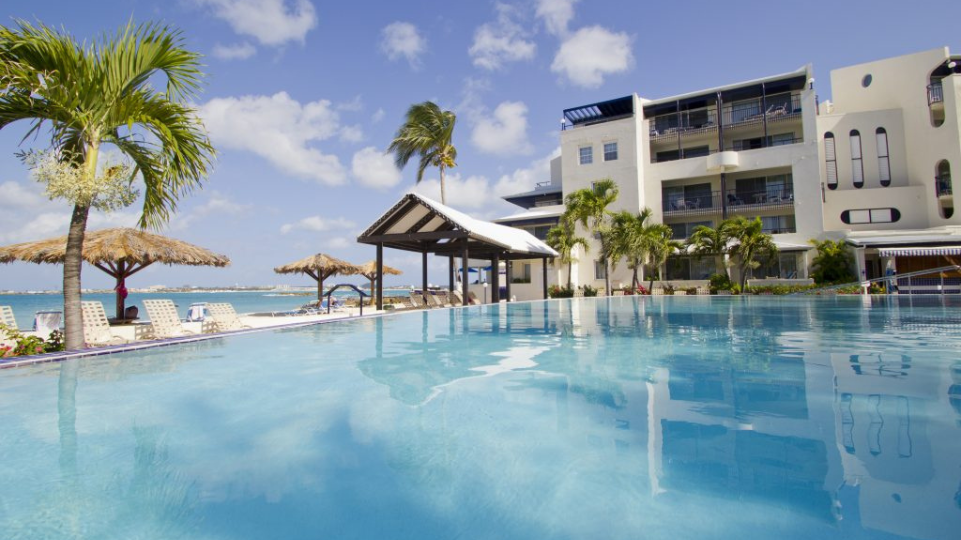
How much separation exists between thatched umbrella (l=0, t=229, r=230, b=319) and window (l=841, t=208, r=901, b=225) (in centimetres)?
3523

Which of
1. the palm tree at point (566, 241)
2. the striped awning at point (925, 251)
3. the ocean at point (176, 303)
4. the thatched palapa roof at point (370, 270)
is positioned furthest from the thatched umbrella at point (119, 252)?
the striped awning at point (925, 251)

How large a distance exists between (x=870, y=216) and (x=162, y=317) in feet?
121

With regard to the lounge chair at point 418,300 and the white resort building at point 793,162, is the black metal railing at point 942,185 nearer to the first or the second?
the white resort building at point 793,162

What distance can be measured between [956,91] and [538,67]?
2460 centimetres

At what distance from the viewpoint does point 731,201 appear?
3166 centimetres

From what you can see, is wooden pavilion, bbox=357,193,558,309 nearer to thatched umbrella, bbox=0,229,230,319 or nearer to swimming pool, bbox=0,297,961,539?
thatched umbrella, bbox=0,229,230,319

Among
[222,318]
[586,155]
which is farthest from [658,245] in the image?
[222,318]

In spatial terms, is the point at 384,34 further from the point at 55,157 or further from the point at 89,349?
the point at 89,349

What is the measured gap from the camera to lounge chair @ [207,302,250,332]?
11.9 metres

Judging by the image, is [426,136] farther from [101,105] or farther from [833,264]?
[833,264]

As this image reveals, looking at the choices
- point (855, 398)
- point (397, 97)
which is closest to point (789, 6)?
point (855, 398)

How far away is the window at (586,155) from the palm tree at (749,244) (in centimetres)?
1092

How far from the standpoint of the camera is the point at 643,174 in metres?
33.4

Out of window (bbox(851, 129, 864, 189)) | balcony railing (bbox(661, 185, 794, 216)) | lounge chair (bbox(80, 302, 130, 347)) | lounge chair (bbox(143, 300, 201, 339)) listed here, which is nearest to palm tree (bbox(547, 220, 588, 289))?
balcony railing (bbox(661, 185, 794, 216))
